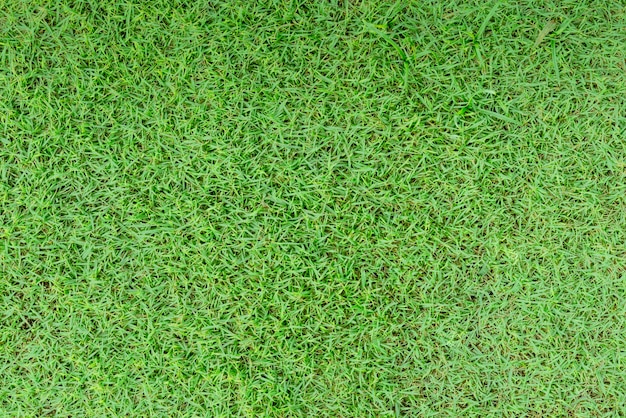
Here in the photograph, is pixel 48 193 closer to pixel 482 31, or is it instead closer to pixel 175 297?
pixel 175 297

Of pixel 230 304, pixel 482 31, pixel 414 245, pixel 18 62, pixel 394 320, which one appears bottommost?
pixel 230 304

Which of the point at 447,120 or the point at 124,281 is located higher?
the point at 447,120

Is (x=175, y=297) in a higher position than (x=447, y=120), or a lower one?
lower

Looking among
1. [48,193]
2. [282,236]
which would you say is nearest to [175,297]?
[282,236]

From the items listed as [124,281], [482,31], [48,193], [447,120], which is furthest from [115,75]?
[482,31]

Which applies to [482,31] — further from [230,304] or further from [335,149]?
[230,304]

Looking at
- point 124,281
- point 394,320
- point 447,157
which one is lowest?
point 124,281
